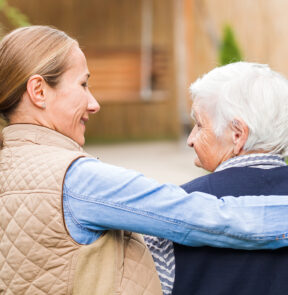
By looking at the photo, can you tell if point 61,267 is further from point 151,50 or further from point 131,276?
point 151,50

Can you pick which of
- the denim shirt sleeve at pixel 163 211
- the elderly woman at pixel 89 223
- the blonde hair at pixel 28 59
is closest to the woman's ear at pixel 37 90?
the blonde hair at pixel 28 59

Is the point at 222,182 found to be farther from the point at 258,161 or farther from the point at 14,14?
the point at 14,14

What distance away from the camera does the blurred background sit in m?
14.5

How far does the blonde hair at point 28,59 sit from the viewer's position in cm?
187

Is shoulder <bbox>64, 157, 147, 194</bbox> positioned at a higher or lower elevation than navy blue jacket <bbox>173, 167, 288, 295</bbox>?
higher

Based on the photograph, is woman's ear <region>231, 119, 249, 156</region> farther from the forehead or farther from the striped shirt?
the forehead

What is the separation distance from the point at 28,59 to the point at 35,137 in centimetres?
23

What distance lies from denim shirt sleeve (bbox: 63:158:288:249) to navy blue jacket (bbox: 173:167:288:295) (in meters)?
Result: 0.09

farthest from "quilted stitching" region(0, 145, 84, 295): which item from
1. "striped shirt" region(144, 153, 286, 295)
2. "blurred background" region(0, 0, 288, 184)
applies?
"blurred background" region(0, 0, 288, 184)

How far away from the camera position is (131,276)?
1.75 meters

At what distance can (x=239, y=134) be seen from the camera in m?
1.91

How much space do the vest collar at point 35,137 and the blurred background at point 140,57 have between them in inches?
467

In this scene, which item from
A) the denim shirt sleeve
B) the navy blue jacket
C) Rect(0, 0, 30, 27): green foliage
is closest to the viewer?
the denim shirt sleeve

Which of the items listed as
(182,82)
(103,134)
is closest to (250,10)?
(182,82)
